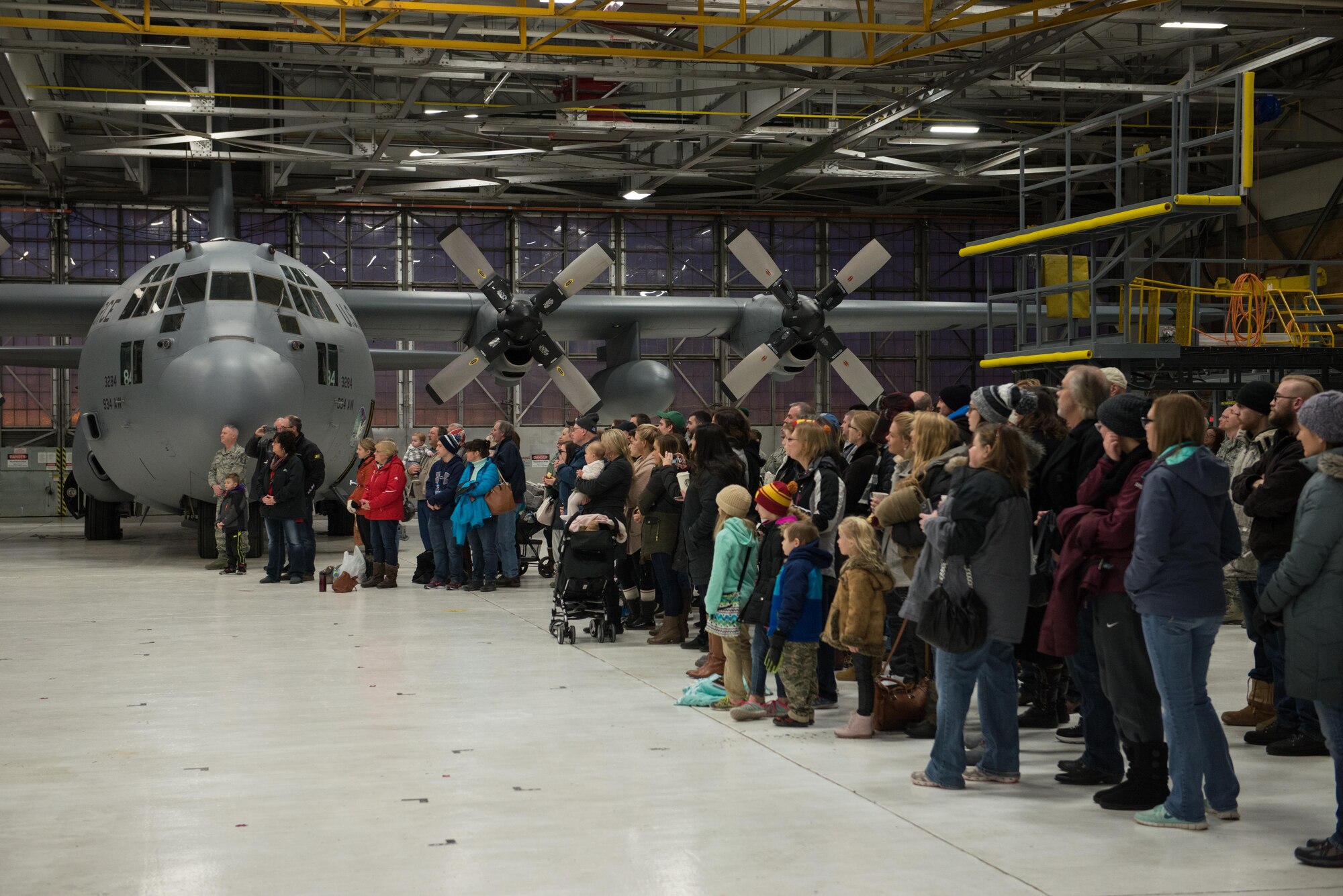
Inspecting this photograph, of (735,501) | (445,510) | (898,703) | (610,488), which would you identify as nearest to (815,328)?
(445,510)

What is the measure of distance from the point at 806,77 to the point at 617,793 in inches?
648

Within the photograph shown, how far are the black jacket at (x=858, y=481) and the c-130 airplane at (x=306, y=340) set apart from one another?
847 centimetres

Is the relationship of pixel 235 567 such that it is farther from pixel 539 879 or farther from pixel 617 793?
pixel 539 879

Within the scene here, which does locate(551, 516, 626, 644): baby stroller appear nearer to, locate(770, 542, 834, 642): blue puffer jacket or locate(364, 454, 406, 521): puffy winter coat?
locate(770, 542, 834, 642): blue puffer jacket

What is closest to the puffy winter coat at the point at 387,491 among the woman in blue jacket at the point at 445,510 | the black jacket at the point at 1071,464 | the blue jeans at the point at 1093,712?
the woman in blue jacket at the point at 445,510

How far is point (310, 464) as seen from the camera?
12938 mm

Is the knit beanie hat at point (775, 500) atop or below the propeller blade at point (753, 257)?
below

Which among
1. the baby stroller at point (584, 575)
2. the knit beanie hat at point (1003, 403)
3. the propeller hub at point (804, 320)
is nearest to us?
the knit beanie hat at point (1003, 403)

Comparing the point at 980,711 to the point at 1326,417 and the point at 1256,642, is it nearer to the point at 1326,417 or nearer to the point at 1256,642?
the point at 1326,417

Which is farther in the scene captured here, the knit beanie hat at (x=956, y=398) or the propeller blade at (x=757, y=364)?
the propeller blade at (x=757, y=364)

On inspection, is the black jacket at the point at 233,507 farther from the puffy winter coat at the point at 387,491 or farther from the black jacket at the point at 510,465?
the black jacket at the point at 510,465

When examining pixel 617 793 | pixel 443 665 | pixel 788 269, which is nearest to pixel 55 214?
pixel 788 269

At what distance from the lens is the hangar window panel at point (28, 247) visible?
28.5 meters

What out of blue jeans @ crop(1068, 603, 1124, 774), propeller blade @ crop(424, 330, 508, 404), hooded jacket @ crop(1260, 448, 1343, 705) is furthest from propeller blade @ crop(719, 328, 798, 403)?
hooded jacket @ crop(1260, 448, 1343, 705)
